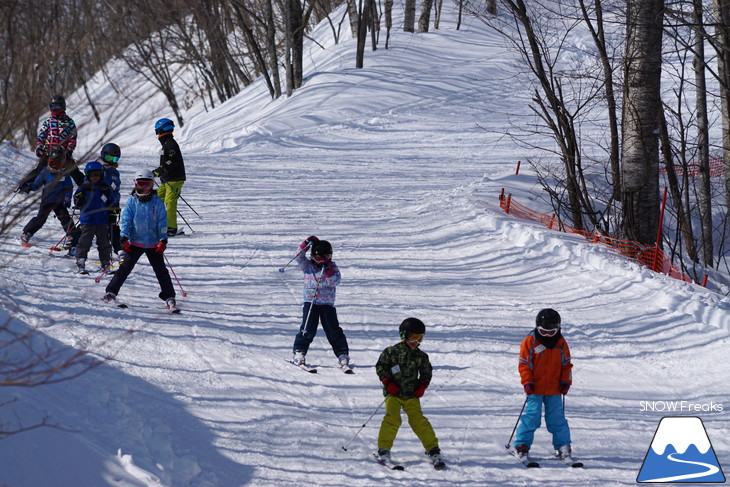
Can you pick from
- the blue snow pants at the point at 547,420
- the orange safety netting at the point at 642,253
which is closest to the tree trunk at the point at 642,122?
the orange safety netting at the point at 642,253

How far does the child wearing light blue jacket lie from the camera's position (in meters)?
8.27

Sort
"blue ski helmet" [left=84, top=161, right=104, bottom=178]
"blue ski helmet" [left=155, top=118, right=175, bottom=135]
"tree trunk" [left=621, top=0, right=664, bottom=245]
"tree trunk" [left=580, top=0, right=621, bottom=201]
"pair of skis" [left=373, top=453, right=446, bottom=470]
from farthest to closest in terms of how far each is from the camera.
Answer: "tree trunk" [left=580, top=0, right=621, bottom=201] < "tree trunk" [left=621, top=0, right=664, bottom=245] < "blue ski helmet" [left=155, top=118, right=175, bottom=135] < "blue ski helmet" [left=84, top=161, right=104, bottom=178] < "pair of skis" [left=373, top=453, right=446, bottom=470]

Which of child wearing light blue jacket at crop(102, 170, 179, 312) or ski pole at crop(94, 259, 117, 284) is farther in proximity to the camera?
ski pole at crop(94, 259, 117, 284)

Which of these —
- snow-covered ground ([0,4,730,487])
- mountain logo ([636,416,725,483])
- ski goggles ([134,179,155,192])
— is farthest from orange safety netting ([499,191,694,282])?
ski goggles ([134,179,155,192])

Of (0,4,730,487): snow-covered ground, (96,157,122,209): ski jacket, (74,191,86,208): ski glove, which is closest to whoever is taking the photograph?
(0,4,730,487): snow-covered ground

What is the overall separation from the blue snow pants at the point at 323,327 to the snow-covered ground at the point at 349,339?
0.25 meters

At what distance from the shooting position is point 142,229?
8.30 meters

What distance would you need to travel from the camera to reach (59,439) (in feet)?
16.7

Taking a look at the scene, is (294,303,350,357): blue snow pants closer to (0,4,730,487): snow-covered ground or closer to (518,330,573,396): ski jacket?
(0,4,730,487): snow-covered ground

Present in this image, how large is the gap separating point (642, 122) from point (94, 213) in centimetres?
880

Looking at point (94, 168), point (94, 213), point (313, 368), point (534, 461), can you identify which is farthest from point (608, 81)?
point (534, 461)

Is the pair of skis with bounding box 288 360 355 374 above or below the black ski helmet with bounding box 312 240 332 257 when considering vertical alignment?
below

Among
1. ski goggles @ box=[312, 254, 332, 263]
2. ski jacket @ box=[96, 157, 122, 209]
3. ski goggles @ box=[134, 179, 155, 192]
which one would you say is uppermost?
ski goggles @ box=[134, 179, 155, 192]

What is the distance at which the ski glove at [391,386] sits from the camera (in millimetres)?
5816
